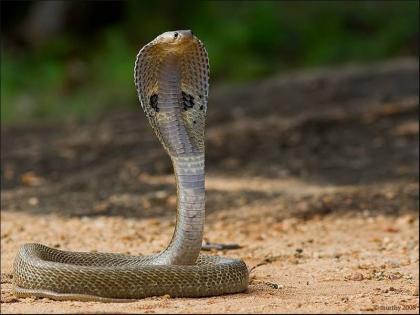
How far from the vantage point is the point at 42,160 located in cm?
1147

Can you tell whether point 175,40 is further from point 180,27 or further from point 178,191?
point 180,27

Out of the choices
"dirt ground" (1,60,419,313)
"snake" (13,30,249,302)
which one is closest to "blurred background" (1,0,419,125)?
"dirt ground" (1,60,419,313)

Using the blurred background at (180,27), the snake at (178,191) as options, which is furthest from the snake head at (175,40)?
the blurred background at (180,27)

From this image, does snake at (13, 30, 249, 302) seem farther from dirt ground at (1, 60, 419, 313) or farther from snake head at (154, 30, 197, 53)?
dirt ground at (1, 60, 419, 313)

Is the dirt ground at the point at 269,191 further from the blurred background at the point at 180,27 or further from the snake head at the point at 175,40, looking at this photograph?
the blurred background at the point at 180,27

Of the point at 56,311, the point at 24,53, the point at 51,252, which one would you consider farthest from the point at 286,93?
the point at 56,311

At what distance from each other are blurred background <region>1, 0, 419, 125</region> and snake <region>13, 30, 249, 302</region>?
9.97m

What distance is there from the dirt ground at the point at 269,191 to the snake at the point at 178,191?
0.38ft

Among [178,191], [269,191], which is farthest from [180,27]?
[178,191]

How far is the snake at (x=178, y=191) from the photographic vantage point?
5.18 meters

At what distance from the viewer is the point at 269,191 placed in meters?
9.58

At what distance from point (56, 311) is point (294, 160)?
671 cm

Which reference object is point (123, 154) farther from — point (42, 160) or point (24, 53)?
point (24, 53)

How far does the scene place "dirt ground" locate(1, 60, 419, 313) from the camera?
5777mm
